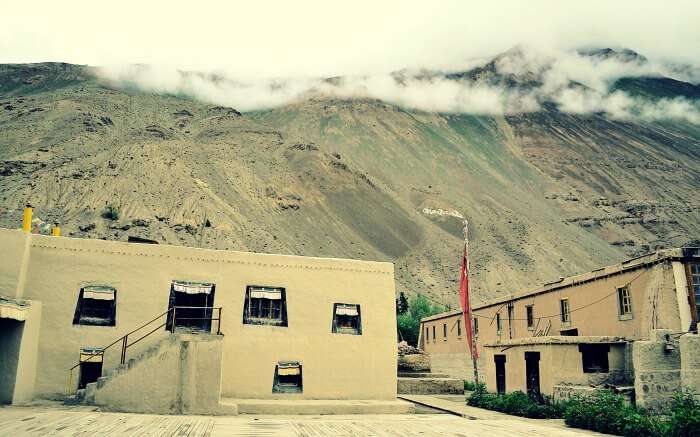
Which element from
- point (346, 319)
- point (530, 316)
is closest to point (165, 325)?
point (346, 319)

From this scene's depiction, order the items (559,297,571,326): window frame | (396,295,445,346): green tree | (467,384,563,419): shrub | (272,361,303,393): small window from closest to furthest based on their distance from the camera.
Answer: (467,384,563,419): shrub, (272,361,303,393): small window, (559,297,571,326): window frame, (396,295,445,346): green tree

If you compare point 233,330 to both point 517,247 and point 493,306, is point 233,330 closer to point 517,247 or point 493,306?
point 493,306

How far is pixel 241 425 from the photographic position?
53.4 ft

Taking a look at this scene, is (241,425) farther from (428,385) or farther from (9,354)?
(428,385)

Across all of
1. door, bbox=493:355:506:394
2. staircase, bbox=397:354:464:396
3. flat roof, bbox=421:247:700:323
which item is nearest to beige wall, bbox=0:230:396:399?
door, bbox=493:355:506:394

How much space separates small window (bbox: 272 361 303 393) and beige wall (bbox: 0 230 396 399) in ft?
0.71

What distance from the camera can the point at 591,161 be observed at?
12688cm

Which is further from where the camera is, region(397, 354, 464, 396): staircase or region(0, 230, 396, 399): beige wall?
region(397, 354, 464, 396): staircase

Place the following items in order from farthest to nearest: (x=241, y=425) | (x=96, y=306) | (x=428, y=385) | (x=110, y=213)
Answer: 1. (x=110, y=213)
2. (x=428, y=385)
3. (x=96, y=306)
4. (x=241, y=425)

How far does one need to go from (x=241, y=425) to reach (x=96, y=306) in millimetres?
7903

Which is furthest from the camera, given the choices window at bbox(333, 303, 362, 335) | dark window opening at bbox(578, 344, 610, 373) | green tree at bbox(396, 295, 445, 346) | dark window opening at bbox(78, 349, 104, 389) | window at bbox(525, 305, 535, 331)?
green tree at bbox(396, 295, 445, 346)

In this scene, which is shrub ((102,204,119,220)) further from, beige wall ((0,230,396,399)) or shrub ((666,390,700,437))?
shrub ((666,390,700,437))

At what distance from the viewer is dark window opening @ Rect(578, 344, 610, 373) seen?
23.3 metres

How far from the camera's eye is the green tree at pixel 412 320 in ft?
180
